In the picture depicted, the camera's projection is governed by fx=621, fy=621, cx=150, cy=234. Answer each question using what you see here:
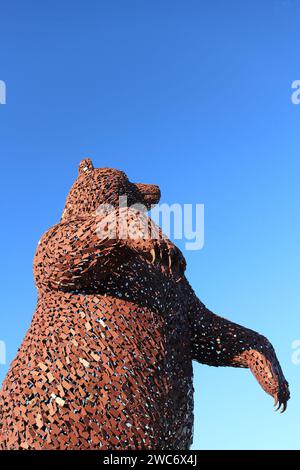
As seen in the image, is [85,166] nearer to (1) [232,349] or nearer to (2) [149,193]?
(2) [149,193]

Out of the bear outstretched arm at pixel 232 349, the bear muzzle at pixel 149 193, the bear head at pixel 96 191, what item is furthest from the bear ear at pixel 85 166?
the bear outstretched arm at pixel 232 349

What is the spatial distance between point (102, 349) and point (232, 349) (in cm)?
120

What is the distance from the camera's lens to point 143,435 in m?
2.87

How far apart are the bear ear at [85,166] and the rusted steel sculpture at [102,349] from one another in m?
0.51

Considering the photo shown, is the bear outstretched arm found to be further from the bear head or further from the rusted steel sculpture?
the bear head

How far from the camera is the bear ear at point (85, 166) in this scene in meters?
4.05

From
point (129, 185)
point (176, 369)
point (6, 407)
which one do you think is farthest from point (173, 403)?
point (129, 185)

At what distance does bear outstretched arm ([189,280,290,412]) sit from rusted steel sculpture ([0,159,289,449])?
281mm

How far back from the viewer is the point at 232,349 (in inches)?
154

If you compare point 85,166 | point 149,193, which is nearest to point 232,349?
point 149,193
